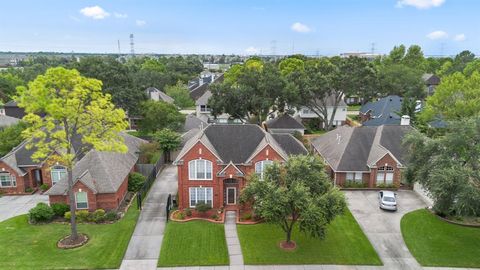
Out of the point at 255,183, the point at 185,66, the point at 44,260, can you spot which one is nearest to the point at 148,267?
the point at 44,260

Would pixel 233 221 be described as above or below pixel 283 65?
below

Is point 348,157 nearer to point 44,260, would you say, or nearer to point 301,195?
point 301,195

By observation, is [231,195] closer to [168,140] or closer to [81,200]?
[81,200]

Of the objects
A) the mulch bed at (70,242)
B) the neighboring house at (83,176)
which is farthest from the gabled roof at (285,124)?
the mulch bed at (70,242)

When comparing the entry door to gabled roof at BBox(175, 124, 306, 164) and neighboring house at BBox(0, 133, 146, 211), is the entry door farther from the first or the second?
neighboring house at BBox(0, 133, 146, 211)

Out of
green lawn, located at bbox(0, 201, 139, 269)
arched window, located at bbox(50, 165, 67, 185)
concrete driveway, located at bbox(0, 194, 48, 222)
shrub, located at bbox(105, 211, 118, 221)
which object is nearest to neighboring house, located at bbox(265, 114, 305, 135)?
arched window, located at bbox(50, 165, 67, 185)

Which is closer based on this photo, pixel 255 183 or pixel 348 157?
pixel 255 183

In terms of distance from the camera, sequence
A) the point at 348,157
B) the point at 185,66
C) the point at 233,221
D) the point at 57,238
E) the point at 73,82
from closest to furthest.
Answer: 1. the point at 73,82
2. the point at 57,238
3. the point at 233,221
4. the point at 348,157
5. the point at 185,66
